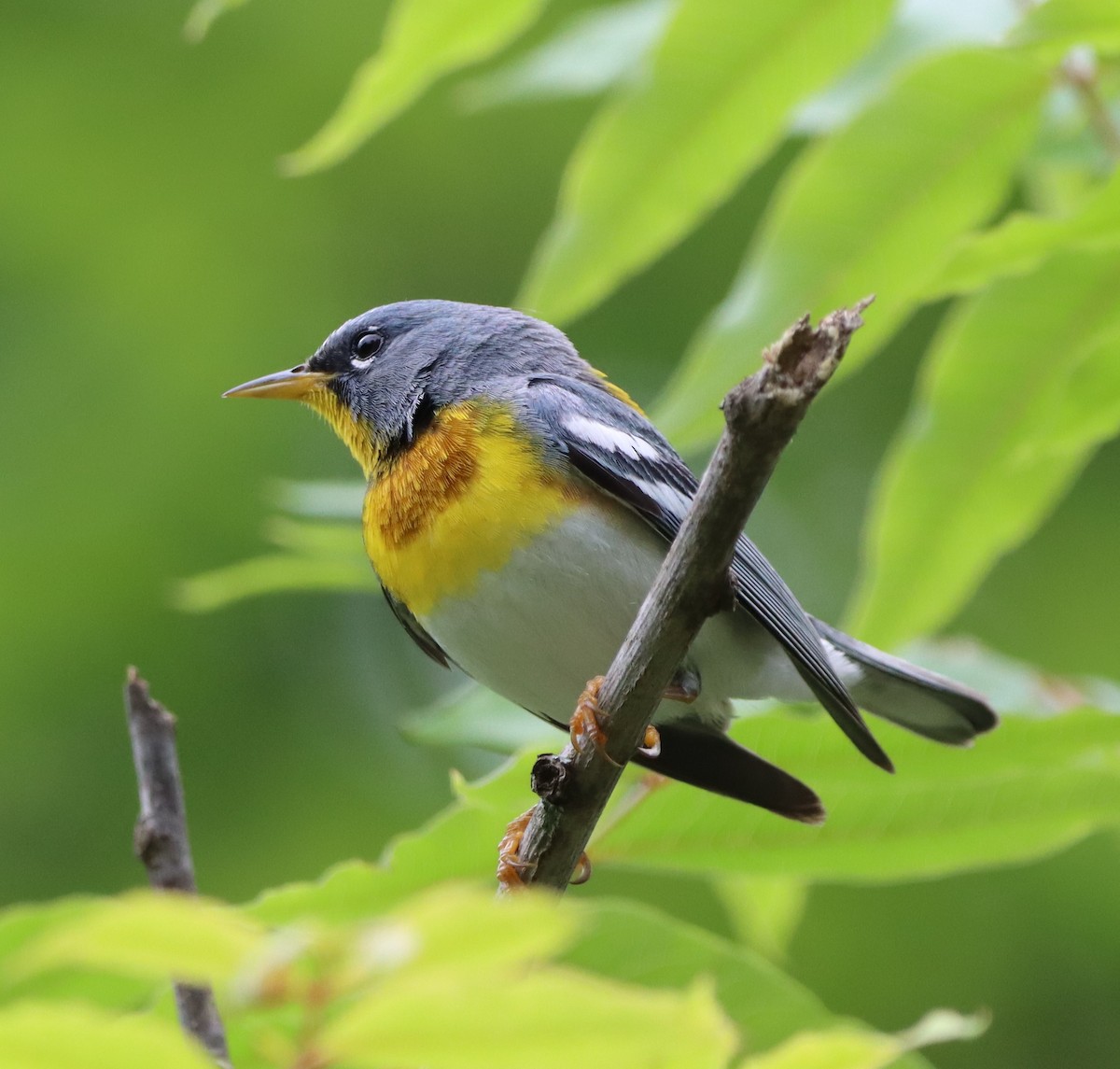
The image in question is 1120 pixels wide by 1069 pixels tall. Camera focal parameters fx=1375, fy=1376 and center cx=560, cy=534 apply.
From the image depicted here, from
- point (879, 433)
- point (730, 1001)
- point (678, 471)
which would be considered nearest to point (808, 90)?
point (678, 471)

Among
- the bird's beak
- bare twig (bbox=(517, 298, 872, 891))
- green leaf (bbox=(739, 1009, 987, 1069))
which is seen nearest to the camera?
green leaf (bbox=(739, 1009, 987, 1069))

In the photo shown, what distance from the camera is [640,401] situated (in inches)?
232

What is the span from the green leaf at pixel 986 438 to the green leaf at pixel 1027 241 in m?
0.14

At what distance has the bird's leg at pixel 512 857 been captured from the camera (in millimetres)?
1868

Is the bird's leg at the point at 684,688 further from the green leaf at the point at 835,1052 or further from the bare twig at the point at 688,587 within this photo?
the green leaf at the point at 835,1052

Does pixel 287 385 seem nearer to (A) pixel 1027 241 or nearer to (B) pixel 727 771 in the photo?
(B) pixel 727 771

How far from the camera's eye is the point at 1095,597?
18.1 feet

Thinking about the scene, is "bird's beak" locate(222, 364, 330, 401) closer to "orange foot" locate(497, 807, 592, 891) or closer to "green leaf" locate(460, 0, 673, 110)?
"green leaf" locate(460, 0, 673, 110)

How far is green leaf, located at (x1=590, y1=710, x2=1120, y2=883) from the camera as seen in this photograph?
2160mm

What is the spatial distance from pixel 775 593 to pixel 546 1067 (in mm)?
2023

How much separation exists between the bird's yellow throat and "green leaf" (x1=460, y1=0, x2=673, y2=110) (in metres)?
0.76

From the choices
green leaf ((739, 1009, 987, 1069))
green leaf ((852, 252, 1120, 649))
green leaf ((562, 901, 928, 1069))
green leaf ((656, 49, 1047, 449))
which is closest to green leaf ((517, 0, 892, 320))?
green leaf ((656, 49, 1047, 449))

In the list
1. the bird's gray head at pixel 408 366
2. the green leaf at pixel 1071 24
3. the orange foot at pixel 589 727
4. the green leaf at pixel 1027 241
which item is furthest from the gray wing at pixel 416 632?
the green leaf at pixel 1071 24

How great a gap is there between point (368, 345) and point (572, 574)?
122 centimetres
